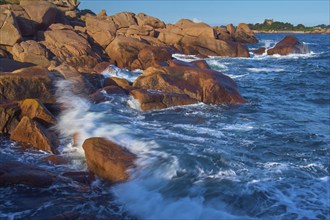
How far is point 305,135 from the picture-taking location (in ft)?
33.0

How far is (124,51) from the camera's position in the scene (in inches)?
861

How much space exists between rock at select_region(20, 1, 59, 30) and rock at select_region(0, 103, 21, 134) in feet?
46.4

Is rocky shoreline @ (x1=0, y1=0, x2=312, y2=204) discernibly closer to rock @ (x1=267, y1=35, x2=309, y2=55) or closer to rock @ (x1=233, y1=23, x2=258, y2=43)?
rock @ (x1=267, y1=35, x2=309, y2=55)

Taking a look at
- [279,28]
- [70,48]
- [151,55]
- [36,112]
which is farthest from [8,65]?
[279,28]

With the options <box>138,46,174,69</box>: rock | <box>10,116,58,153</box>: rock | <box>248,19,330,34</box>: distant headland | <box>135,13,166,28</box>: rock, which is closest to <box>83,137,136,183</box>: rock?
<box>10,116,58,153</box>: rock

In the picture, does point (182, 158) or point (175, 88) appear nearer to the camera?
point (182, 158)

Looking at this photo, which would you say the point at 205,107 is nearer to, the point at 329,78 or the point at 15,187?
the point at 15,187

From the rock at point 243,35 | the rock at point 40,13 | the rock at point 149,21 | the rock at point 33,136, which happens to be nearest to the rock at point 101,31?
the rock at point 40,13

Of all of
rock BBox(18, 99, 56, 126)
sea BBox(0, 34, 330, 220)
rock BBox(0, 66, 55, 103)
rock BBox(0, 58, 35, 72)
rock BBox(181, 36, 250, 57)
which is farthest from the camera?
rock BBox(181, 36, 250, 57)

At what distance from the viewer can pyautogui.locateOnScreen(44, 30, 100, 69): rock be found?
19391mm

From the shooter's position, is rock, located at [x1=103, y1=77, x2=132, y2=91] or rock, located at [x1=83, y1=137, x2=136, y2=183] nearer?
rock, located at [x1=83, y1=137, x2=136, y2=183]

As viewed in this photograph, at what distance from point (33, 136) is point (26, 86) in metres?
2.84

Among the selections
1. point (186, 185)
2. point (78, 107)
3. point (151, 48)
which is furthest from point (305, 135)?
point (151, 48)

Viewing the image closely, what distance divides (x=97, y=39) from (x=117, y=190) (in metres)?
19.2
